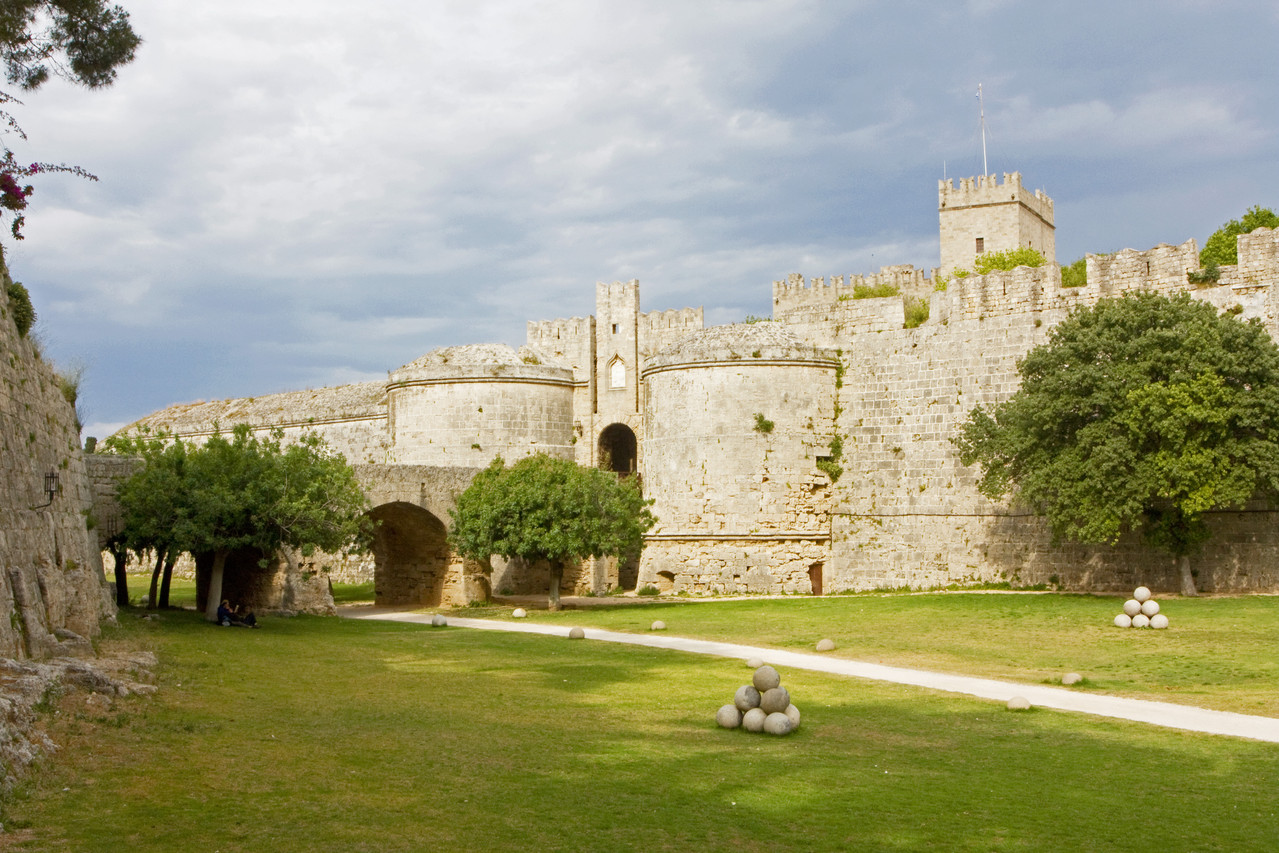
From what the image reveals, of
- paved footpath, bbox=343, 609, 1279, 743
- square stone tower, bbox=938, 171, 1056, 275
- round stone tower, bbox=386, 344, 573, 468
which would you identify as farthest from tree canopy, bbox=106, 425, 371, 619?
square stone tower, bbox=938, 171, 1056, 275

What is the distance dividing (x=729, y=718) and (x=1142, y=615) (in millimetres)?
12038

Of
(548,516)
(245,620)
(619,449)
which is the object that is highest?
(619,449)

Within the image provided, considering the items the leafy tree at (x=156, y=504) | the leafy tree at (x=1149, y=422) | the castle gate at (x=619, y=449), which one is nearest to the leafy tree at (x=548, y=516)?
the leafy tree at (x=156, y=504)

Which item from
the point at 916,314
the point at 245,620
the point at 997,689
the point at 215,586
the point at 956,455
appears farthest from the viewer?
the point at 916,314

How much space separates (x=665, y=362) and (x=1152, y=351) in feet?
46.6

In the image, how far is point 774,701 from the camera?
1328cm

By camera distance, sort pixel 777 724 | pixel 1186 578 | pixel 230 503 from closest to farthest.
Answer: pixel 777 724 → pixel 230 503 → pixel 1186 578

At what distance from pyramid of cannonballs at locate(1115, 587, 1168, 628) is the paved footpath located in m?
6.10

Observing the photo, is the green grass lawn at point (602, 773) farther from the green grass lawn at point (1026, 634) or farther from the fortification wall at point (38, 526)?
the green grass lawn at point (1026, 634)

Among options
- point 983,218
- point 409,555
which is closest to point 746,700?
point 409,555

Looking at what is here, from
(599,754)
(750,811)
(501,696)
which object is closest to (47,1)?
(501,696)

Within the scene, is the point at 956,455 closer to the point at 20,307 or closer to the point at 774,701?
the point at 774,701

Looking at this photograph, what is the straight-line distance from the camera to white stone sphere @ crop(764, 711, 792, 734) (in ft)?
42.7

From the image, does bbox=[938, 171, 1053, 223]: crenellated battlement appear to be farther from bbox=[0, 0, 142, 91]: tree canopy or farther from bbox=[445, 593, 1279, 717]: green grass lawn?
bbox=[0, 0, 142, 91]: tree canopy
